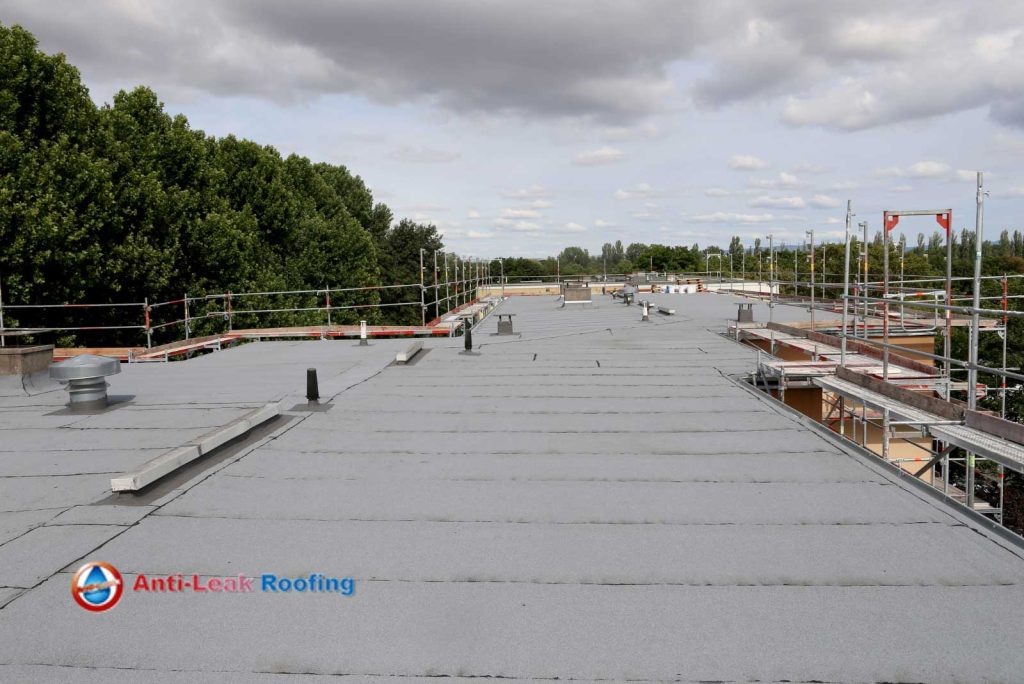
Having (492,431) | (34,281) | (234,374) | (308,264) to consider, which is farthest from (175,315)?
(492,431)

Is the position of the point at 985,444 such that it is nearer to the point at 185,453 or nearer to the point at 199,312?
the point at 185,453

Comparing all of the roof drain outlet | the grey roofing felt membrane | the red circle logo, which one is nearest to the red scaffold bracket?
the grey roofing felt membrane

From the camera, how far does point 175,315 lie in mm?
31156

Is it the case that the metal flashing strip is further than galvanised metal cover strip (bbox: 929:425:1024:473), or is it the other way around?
the metal flashing strip

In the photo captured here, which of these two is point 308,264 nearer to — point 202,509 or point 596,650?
point 202,509

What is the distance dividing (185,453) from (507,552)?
11.3ft

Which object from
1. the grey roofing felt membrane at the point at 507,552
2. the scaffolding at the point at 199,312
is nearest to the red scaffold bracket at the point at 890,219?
the grey roofing felt membrane at the point at 507,552

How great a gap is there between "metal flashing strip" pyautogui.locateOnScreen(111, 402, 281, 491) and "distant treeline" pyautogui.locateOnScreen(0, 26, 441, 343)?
1741 centimetres

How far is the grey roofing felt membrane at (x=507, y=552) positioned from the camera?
3.55 meters

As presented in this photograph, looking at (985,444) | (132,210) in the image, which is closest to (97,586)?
(985,444)

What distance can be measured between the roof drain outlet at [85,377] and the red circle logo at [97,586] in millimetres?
5673

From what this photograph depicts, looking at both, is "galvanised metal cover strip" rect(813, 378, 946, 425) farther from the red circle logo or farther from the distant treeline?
the distant treeline

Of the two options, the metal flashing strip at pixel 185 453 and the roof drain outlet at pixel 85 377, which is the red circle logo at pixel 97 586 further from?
the roof drain outlet at pixel 85 377

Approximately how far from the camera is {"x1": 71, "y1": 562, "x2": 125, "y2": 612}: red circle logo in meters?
4.12
